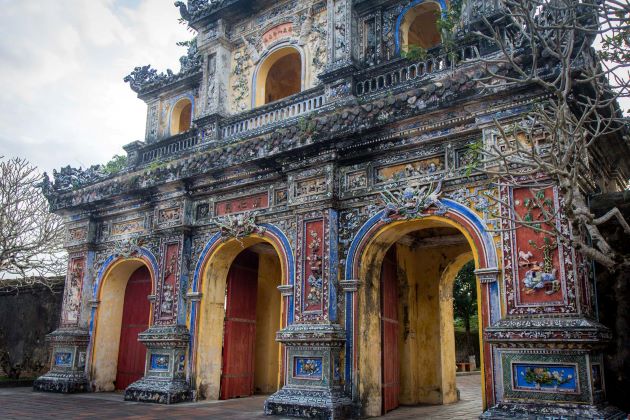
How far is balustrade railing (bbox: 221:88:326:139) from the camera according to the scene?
10.0m

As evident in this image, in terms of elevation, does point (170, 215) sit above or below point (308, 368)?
above

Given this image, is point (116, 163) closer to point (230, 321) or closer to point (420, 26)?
point (230, 321)

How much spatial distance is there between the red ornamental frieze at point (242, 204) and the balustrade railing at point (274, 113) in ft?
5.48

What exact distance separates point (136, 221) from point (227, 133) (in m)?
2.60

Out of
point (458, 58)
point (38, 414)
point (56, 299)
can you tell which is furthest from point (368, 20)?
point (56, 299)

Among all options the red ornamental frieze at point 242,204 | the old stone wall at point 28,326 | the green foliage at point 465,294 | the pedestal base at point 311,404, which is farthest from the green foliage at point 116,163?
the green foliage at point 465,294

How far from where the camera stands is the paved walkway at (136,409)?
760 cm

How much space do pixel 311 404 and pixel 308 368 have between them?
526 mm

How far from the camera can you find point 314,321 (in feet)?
26.3

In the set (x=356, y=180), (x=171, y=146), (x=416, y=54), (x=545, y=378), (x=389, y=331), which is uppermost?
(x=416, y=54)

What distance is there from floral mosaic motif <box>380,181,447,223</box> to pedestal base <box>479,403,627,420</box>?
2.57 meters

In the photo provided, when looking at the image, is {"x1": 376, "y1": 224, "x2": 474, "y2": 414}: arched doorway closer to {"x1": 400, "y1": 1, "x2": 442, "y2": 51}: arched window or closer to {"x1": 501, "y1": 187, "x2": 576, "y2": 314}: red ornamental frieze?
{"x1": 501, "y1": 187, "x2": 576, "y2": 314}: red ornamental frieze

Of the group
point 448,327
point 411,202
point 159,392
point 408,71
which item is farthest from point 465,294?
point 159,392

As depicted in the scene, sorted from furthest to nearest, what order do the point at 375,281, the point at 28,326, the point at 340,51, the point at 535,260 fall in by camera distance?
the point at 28,326 < the point at 340,51 < the point at 375,281 < the point at 535,260
